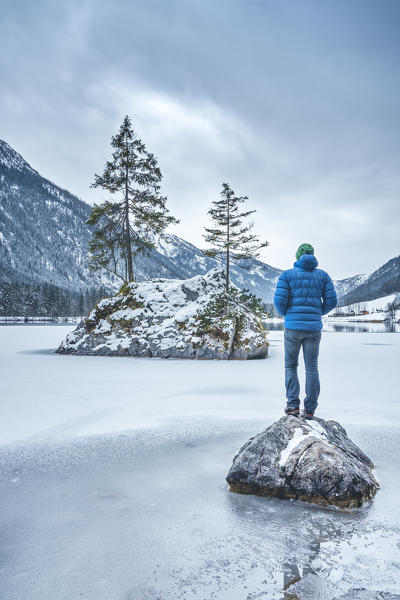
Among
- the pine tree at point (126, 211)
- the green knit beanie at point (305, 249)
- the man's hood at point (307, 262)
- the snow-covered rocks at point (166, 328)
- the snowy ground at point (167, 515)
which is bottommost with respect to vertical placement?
the snowy ground at point (167, 515)

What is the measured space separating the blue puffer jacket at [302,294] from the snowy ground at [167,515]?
1.68 m

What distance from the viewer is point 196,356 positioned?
13453 mm

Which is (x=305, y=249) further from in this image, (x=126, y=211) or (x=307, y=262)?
(x=126, y=211)

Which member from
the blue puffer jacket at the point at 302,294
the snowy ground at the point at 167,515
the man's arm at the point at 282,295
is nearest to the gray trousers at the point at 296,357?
the blue puffer jacket at the point at 302,294

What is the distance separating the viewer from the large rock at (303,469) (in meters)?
2.78

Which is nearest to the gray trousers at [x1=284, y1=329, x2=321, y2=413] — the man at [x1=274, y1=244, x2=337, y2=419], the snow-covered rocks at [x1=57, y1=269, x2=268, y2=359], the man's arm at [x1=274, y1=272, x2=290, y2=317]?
the man at [x1=274, y1=244, x2=337, y2=419]

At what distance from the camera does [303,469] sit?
2.94 meters

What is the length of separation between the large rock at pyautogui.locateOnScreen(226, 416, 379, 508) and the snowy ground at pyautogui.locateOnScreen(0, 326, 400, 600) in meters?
0.12

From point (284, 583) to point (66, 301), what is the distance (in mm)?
114973

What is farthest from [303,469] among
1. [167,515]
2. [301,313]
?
[301,313]

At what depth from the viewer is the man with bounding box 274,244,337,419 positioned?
418 centimetres

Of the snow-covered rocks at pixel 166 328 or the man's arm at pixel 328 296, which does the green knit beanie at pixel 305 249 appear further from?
the snow-covered rocks at pixel 166 328

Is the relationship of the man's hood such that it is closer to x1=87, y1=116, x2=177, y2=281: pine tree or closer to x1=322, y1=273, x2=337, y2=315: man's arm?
x1=322, y1=273, x2=337, y2=315: man's arm

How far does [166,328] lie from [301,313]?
1039cm
